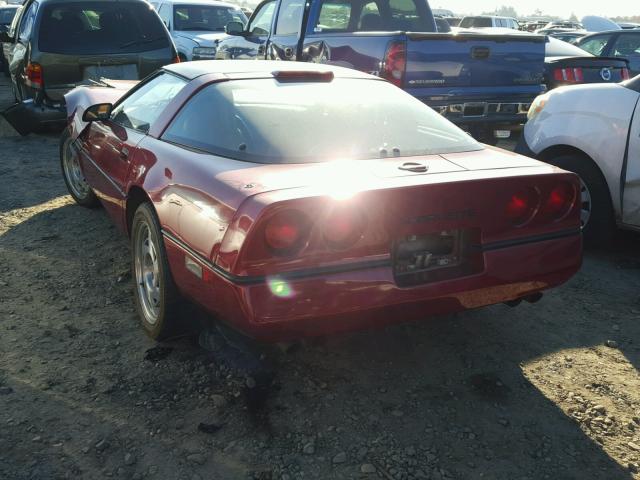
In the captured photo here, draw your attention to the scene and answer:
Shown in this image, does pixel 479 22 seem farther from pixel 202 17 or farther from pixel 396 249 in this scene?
pixel 396 249

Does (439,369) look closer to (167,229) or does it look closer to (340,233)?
(340,233)

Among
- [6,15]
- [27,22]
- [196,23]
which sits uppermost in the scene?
[27,22]

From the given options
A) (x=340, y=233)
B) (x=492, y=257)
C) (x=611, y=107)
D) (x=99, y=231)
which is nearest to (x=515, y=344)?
(x=492, y=257)

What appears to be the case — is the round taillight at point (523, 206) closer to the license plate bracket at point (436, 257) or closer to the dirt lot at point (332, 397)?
the license plate bracket at point (436, 257)

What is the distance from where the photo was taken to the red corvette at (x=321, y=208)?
2.52 metres

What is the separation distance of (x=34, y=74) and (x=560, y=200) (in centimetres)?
643

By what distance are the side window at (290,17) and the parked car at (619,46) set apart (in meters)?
5.18

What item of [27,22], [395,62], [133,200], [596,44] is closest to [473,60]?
[395,62]

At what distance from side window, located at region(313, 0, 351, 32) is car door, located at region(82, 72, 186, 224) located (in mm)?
3768

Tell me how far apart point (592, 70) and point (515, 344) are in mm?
5671

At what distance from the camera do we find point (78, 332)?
3.49m

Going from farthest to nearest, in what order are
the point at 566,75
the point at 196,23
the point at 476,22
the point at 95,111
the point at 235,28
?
the point at 476,22 → the point at 196,23 → the point at 235,28 → the point at 566,75 → the point at 95,111

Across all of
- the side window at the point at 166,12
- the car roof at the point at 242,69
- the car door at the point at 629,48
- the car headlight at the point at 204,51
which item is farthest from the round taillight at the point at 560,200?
the side window at the point at 166,12

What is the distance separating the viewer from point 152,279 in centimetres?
348
